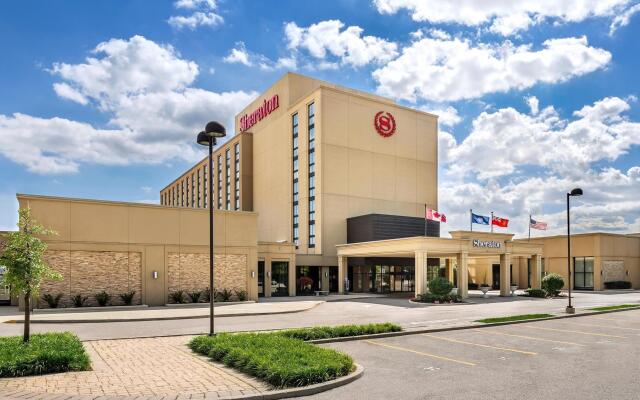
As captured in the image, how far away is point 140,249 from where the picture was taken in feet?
113

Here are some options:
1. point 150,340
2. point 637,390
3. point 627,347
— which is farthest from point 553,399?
point 150,340

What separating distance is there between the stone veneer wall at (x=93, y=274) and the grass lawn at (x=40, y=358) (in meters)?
18.4

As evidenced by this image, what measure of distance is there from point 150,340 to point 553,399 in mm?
13412

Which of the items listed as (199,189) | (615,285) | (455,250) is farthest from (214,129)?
(199,189)

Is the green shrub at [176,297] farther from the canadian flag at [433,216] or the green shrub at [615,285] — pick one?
the green shrub at [615,285]

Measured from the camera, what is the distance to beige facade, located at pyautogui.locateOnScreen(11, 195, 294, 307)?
31.8m

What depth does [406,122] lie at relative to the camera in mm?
65812

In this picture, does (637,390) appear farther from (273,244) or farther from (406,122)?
(406,122)

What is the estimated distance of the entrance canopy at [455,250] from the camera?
4178 centimetres

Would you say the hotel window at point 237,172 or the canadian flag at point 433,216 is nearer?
the canadian flag at point 433,216

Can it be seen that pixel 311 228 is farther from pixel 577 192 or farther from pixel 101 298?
pixel 577 192

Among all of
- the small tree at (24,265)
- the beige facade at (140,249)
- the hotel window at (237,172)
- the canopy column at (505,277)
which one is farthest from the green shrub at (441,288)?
the hotel window at (237,172)

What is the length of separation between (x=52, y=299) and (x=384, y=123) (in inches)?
1718

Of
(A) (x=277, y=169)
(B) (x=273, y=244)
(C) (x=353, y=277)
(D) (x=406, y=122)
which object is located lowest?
(C) (x=353, y=277)
